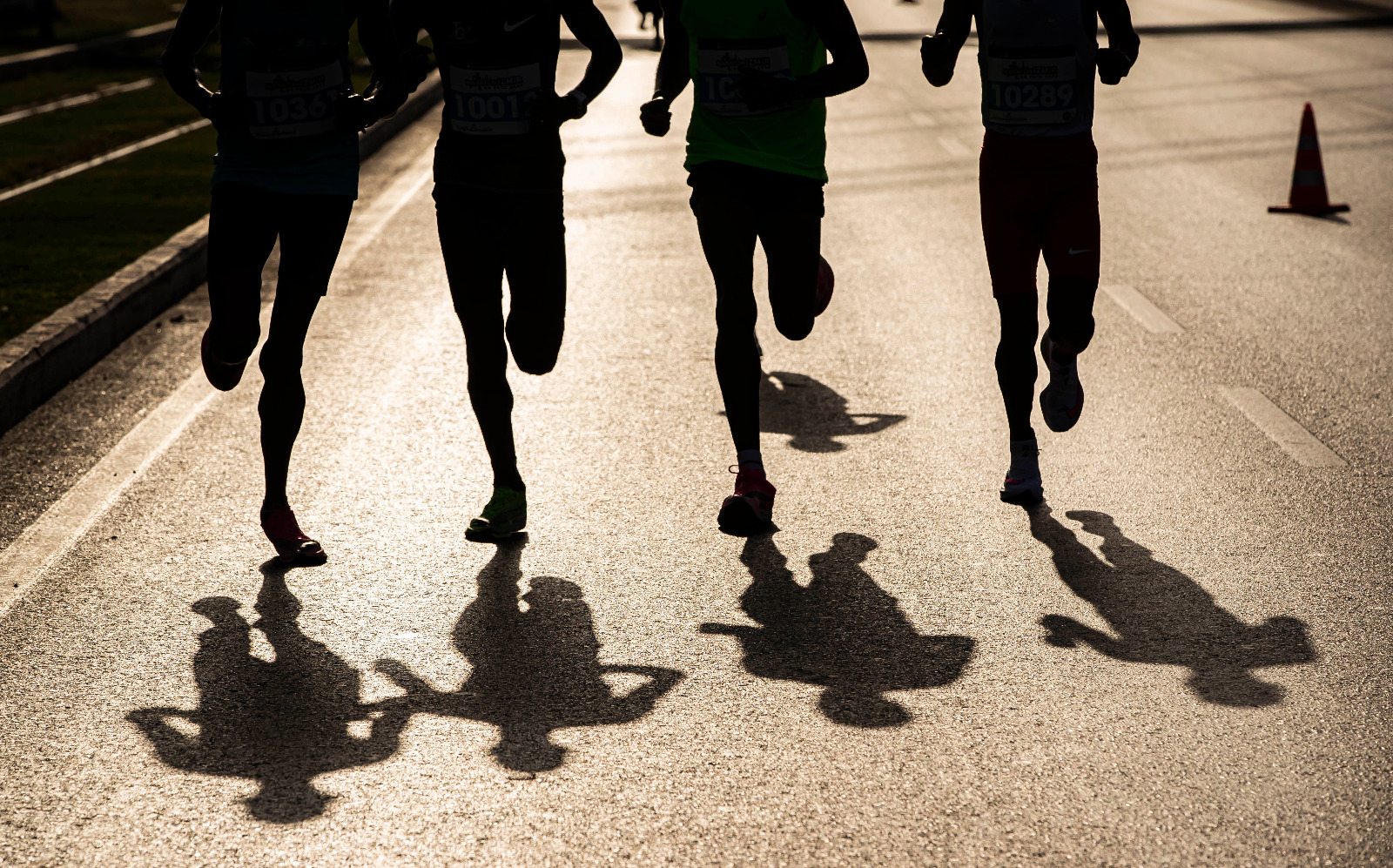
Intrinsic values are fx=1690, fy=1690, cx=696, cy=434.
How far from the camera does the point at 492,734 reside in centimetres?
400

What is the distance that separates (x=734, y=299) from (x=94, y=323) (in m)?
3.69

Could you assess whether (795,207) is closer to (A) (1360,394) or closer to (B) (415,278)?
(A) (1360,394)

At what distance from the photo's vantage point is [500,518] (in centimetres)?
545

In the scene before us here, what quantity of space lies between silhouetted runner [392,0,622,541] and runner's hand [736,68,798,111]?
43 centimetres

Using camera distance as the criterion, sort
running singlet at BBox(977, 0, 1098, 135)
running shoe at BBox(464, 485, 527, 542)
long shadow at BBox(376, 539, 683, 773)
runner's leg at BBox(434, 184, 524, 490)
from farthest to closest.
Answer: running singlet at BBox(977, 0, 1098, 135), running shoe at BBox(464, 485, 527, 542), runner's leg at BBox(434, 184, 524, 490), long shadow at BBox(376, 539, 683, 773)

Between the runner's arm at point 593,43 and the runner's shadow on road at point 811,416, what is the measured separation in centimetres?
170

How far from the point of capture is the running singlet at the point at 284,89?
5.08 metres

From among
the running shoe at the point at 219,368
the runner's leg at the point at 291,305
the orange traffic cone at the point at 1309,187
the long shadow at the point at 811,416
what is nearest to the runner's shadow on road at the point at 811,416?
the long shadow at the point at 811,416

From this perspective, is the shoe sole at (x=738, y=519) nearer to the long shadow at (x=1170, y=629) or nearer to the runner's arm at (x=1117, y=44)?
the long shadow at (x=1170, y=629)

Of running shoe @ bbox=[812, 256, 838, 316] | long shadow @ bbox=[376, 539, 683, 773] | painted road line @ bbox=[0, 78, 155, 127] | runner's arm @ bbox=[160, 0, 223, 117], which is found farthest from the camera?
painted road line @ bbox=[0, 78, 155, 127]

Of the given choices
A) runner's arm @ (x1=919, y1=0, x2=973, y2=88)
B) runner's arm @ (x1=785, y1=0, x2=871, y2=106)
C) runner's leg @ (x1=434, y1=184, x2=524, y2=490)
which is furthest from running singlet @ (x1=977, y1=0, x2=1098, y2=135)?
runner's leg @ (x1=434, y1=184, x2=524, y2=490)

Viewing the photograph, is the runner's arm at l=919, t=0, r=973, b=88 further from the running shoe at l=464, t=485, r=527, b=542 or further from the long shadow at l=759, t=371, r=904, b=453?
the running shoe at l=464, t=485, r=527, b=542

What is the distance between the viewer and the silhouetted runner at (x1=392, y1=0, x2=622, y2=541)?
17.2 ft

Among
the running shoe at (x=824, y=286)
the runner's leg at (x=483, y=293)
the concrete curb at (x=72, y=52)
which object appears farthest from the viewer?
the concrete curb at (x=72, y=52)
